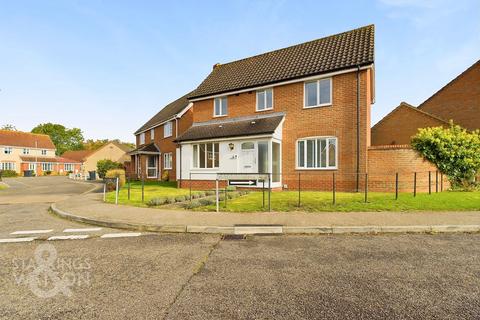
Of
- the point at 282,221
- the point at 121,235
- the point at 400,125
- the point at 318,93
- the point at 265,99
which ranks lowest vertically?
the point at 121,235

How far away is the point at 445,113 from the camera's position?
2255cm

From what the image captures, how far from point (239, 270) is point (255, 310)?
124 cm

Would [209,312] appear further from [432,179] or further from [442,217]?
[432,179]

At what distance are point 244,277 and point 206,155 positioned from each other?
1341 centimetres

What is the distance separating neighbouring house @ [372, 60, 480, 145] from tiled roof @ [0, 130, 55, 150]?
69.5 metres

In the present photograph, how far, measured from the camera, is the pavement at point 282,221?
21.5ft

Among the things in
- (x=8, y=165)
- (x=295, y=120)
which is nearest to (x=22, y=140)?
(x=8, y=165)

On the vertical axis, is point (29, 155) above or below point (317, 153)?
above

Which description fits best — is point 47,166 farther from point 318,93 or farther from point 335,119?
point 335,119

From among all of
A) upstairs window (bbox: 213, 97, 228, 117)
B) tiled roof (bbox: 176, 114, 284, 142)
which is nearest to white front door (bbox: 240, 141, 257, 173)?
tiled roof (bbox: 176, 114, 284, 142)

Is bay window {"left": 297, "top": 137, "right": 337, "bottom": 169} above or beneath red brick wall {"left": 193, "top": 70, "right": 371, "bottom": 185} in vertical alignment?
beneath

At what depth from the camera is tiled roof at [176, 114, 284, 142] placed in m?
14.8

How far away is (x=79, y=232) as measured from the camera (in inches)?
272

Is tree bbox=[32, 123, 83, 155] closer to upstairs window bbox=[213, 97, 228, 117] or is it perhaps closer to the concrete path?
upstairs window bbox=[213, 97, 228, 117]
